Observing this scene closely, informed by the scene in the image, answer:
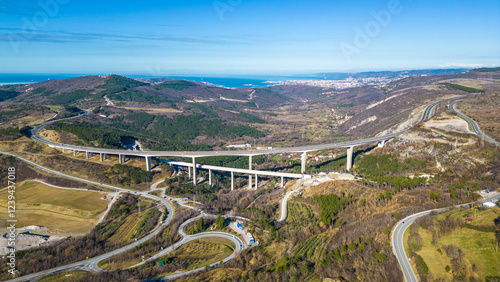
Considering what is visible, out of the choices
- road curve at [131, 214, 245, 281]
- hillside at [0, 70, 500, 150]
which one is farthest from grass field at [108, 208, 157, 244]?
hillside at [0, 70, 500, 150]

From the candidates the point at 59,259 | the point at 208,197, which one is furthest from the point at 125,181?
the point at 59,259

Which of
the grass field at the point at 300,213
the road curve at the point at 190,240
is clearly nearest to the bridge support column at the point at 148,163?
the road curve at the point at 190,240

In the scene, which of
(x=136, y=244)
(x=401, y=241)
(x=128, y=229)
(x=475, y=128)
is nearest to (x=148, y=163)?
(x=128, y=229)

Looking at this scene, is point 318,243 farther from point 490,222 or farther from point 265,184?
point 265,184

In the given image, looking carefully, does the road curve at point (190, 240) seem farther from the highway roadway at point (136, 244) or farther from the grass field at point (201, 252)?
the grass field at point (201, 252)

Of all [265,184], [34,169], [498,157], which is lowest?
[265,184]

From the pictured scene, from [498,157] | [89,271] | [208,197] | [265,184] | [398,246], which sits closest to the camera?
[398,246]
